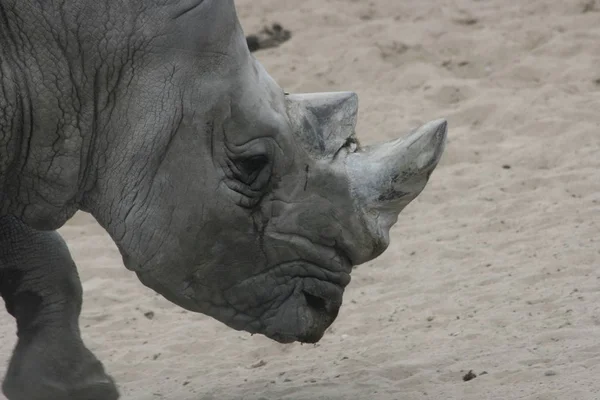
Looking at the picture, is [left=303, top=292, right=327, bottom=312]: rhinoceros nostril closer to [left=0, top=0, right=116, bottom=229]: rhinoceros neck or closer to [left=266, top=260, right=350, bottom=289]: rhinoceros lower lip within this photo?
[left=266, top=260, right=350, bottom=289]: rhinoceros lower lip

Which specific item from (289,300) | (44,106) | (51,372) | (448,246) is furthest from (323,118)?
(448,246)

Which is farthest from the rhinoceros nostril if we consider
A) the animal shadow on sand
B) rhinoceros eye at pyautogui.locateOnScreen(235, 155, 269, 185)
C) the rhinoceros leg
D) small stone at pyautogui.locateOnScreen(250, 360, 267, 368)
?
the animal shadow on sand

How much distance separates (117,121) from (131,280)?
284 cm

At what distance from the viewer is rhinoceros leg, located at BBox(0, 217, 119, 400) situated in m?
4.61

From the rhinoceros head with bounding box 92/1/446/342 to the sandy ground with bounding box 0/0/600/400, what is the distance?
0.83m

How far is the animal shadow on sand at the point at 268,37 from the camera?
988cm

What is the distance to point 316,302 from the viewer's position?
4.16 metres

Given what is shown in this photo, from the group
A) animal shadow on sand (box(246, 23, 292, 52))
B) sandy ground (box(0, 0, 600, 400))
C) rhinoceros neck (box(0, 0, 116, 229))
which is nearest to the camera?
rhinoceros neck (box(0, 0, 116, 229))

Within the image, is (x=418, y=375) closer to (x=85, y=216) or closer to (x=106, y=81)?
(x=106, y=81)

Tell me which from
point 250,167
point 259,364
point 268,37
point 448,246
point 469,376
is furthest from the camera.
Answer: point 268,37

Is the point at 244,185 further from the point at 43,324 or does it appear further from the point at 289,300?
the point at 43,324

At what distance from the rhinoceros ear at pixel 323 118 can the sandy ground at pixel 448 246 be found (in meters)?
1.10

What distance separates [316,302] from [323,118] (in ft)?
1.89

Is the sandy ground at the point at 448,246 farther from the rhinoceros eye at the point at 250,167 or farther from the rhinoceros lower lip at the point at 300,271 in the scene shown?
the rhinoceros eye at the point at 250,167
